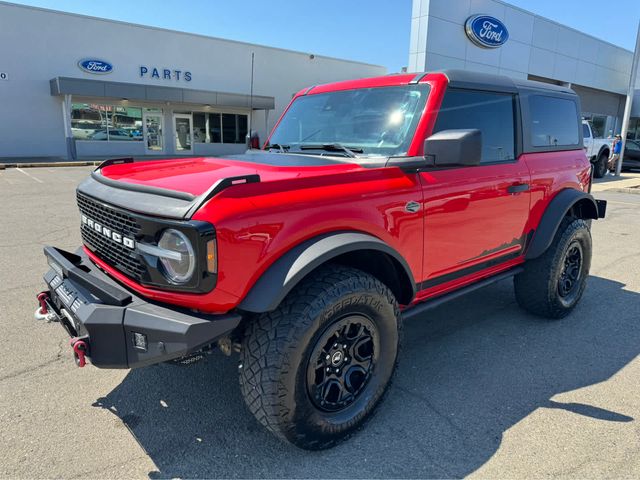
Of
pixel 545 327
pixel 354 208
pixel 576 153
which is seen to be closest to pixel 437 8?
pixel 576 153

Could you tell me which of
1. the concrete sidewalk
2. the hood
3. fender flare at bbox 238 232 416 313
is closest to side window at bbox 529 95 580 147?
the hood

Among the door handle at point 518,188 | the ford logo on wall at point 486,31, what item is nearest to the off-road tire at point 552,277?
the door handle at point 518,188

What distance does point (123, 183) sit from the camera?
8.27ft

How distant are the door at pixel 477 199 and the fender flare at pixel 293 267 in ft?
2.53

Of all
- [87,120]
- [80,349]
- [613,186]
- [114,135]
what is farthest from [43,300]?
[114,135]

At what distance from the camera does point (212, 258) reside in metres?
2.05

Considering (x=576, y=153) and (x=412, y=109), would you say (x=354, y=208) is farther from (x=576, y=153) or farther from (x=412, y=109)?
(x=576, y=153)

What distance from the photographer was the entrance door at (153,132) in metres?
23.4

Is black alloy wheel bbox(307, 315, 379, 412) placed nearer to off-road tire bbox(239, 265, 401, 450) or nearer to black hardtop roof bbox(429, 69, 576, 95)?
off-road tire bbox(239, 265, 401, 450)

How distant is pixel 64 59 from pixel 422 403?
2256cm

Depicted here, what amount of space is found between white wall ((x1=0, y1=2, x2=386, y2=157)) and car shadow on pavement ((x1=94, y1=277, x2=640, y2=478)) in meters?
21.0

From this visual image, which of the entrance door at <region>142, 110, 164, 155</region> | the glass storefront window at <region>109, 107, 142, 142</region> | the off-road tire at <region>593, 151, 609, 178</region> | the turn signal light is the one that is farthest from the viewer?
the entrance door at <region>142, 110, 164, 155</region>

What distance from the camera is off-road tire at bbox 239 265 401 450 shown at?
2.21m

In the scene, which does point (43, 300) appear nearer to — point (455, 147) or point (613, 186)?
point (455, 147)
